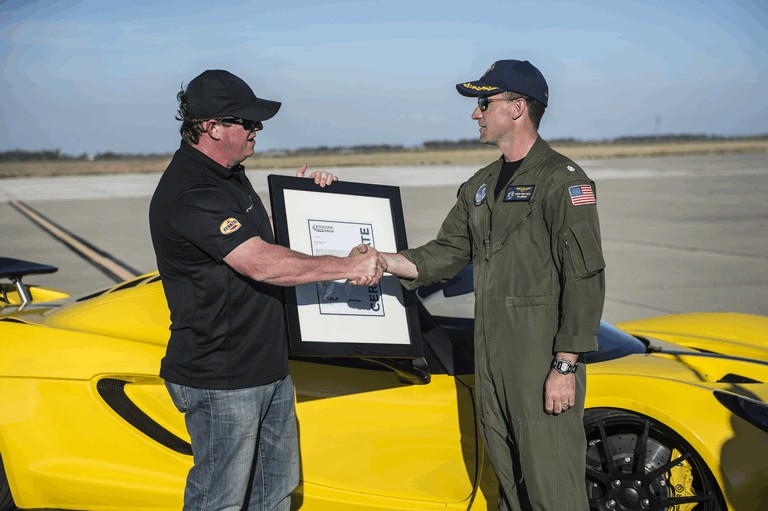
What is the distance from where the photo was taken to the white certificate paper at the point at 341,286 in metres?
3.37

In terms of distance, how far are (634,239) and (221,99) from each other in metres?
11.7

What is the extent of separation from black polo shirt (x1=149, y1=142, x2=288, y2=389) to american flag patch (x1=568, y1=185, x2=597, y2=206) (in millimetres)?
1022

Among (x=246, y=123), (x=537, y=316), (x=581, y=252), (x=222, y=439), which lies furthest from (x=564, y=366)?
(x=246, y=123)

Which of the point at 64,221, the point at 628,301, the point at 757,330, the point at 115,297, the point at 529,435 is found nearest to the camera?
the point at 529,435

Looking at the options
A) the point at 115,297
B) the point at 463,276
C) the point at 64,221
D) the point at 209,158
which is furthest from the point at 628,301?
the point at 64,221

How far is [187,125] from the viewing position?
10.0 ft

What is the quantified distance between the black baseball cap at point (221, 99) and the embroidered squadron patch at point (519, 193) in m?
0.83

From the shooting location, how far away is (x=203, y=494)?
3000mm

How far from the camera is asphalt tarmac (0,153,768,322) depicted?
920 cm

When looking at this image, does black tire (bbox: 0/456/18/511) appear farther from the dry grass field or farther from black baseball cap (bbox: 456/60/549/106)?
the dry grass field

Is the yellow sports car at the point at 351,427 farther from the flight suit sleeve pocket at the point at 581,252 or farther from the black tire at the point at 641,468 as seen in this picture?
the flight suit sleeve pocket at the point at 581,252

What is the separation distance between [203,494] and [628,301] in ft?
21.3

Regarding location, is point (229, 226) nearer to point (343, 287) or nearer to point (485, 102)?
point (343, 287)

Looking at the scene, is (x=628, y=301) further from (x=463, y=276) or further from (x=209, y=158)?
(x=209, y=158)
